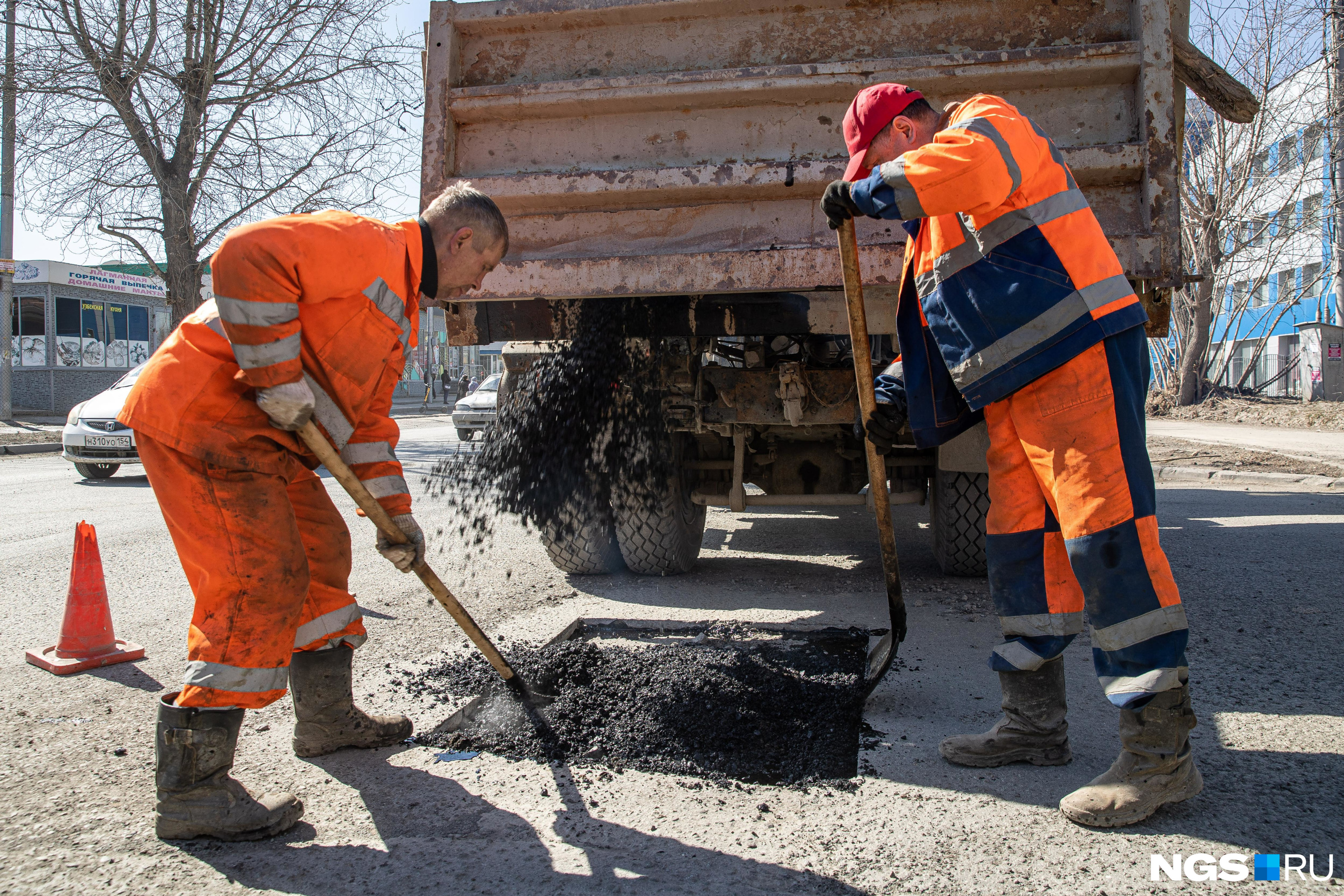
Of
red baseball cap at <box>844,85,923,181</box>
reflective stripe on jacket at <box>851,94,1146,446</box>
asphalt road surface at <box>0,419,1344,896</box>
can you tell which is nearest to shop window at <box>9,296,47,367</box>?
asphalt road surface at <box>0,419,1344,896</box>

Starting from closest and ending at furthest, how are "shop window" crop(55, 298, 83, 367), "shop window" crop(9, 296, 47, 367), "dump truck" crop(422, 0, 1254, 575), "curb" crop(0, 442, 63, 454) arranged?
"dump truck" crop(422, 0, 1254, 575) < "curb" crop(0, 442, 63, 454) < "shop window" crop(9, 296, 47, 367) < "shop window" crop(55, 298, 83, 367)

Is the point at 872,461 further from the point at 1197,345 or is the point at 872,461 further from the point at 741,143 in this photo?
the point at 1197,345

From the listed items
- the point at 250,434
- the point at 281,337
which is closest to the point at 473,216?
the point at 281,337

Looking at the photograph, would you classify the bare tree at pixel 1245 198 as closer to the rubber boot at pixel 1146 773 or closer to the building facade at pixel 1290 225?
the building facade at pixel 1290 225

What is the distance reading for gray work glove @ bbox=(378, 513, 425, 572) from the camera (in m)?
2.41

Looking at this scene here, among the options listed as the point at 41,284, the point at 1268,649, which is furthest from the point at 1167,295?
the point at 41,284

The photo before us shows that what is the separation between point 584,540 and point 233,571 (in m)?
2.60

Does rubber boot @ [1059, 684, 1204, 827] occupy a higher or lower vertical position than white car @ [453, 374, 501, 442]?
lower

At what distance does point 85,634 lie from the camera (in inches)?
132

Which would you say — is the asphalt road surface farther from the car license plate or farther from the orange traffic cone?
the car license plate

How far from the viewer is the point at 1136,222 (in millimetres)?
3273

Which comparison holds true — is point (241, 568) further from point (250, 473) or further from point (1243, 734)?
point (1243, 734)

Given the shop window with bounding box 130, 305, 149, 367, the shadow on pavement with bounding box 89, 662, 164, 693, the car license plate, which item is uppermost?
the shop window with bounding box 130, 305, 149, 367

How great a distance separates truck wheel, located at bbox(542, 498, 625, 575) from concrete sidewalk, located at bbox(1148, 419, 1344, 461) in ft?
29.7
